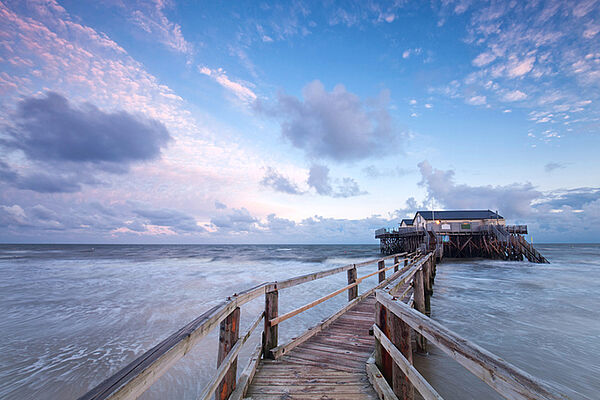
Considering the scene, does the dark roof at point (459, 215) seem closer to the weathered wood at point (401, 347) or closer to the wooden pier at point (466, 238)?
the wooden pier at point (466, 238)

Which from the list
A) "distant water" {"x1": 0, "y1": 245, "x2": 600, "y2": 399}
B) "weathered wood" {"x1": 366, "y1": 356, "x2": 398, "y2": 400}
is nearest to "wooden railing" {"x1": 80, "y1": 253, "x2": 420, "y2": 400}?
"weathered wood" {"x1": 366, "y1": 356, "x2": 398, "y2": 400}

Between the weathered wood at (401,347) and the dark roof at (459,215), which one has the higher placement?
the dark roof at (459,215)

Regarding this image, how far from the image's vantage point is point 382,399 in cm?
288

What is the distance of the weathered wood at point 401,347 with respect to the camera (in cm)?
263

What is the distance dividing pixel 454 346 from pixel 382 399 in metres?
1.79

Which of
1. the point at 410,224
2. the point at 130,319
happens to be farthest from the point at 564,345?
the point at 410,224

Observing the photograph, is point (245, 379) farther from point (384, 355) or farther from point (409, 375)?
point (409, 375)

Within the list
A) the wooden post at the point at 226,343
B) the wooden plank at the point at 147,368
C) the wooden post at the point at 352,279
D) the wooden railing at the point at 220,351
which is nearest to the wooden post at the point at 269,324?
the wooden railing at the point at 220,351

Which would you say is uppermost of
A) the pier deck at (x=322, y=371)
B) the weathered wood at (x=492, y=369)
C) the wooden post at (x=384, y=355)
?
the weathered wood at (x=492, y=369)

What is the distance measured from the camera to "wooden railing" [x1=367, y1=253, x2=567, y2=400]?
46.3 inches

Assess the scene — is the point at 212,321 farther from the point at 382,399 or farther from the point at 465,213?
the point at 465,213

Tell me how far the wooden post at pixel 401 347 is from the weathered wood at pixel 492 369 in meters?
0.62

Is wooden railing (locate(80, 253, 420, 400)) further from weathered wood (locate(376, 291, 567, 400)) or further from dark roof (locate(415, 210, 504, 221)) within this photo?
dark roof (locate(415, 210, 504, 221))

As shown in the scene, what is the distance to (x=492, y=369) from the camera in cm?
132
